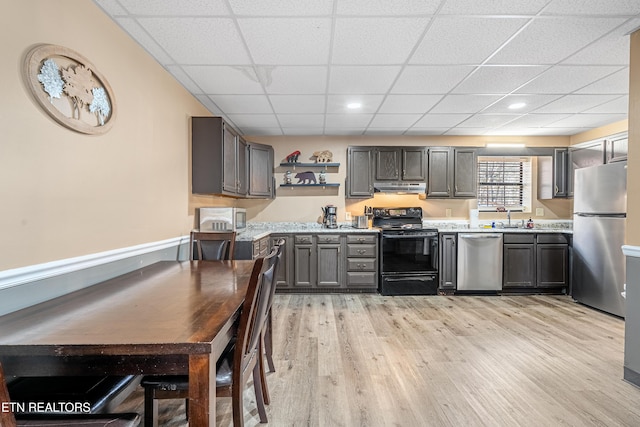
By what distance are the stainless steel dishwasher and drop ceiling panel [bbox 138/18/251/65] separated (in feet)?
12.2

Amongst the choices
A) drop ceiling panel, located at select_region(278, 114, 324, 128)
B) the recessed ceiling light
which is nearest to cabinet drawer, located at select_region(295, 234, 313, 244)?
drop ceiling panel, located at select_region(278, 114, 324, 128)

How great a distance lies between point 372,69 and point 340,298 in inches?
113

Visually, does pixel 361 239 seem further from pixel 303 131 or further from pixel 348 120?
pixel 303 131

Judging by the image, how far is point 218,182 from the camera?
129 inches

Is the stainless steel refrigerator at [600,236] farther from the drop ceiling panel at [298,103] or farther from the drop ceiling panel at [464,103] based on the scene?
the drop ceiling panel at [298,103]

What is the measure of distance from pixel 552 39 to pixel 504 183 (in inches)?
129

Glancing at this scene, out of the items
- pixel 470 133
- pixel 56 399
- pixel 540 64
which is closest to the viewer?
pixel 56 399

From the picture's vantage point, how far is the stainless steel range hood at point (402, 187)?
468 cm

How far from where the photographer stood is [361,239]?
174 inches

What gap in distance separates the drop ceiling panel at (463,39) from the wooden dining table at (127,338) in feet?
6.98

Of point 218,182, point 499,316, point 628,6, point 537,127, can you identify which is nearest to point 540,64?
point 628,6

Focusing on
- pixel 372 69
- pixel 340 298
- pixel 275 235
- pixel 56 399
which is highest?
pixel 372 69

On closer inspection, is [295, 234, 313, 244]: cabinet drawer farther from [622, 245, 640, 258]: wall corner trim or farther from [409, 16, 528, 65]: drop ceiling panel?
[622, 245, 640, 258]: wall corner trim

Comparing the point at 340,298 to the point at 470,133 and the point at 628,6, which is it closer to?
the point at 470,133
